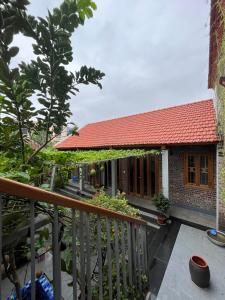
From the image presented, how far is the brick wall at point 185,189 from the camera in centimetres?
713

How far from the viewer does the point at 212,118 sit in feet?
24.8

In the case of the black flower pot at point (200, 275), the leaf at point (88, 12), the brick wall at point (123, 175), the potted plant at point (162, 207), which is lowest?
the black flower pot at point (200, 275)

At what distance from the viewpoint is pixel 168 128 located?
859 centimetres

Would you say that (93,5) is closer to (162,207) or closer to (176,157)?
(162,207)

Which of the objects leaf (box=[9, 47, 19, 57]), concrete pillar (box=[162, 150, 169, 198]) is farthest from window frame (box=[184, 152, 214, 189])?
leaf (box=[9, 47, 19, 57])

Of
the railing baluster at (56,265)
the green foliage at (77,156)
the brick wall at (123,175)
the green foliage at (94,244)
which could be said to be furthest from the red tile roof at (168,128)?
the railing baluster at (56,265)

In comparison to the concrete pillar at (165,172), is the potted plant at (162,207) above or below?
below

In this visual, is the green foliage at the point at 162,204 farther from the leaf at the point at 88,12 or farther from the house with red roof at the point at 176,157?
the leaf at the point at 88,12

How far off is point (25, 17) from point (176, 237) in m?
6.79

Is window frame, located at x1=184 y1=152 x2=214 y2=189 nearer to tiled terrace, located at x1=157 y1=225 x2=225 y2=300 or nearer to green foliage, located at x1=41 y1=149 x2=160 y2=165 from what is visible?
green foliage, located at x1=41 y1=149 x2=160 y2=165

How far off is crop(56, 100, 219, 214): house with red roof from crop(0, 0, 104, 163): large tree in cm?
624

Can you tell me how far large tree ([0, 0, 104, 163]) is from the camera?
45.4 inches

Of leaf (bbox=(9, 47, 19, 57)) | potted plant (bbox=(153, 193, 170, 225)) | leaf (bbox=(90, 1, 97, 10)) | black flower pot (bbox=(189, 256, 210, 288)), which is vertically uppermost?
leaf (bbox=(90, 1, 97, 10))

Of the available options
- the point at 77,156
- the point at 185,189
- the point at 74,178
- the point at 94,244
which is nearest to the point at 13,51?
the point at 94,244
